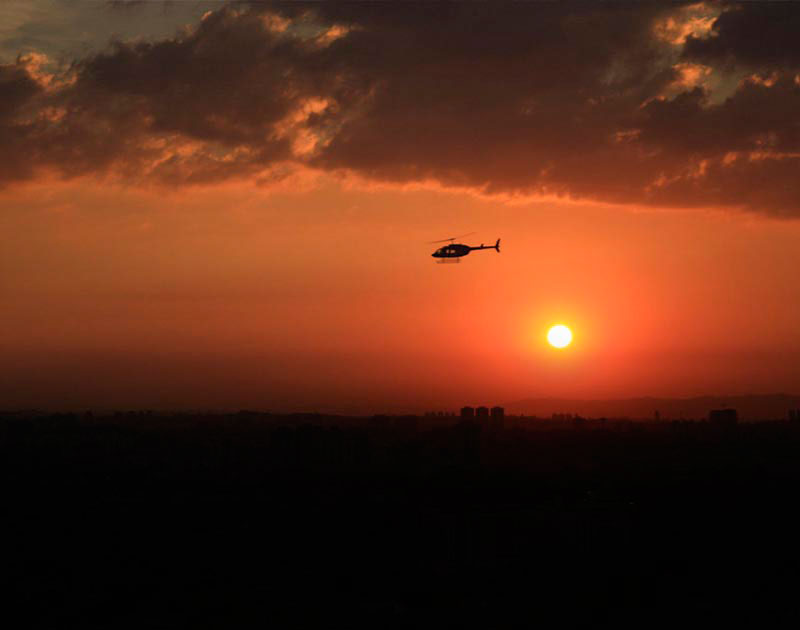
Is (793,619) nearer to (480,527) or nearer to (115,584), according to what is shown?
(480,527)

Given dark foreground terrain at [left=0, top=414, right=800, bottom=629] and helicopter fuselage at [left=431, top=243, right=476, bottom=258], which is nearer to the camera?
dark foreground terrain at [left=0, top=414, right=800, bottom=629]

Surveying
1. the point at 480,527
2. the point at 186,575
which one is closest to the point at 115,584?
the point at 186,575

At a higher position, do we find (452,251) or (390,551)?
(452,251)

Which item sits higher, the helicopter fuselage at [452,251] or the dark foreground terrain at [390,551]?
the helicopter fuselage at [452,251]

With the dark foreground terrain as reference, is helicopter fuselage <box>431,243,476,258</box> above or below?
above

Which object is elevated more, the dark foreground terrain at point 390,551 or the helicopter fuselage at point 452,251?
the helicopter fuselage at point 452,251

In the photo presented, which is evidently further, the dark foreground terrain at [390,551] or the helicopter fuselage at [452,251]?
the helicopter fuselage at [452,251]

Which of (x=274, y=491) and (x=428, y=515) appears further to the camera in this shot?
(x=274, y=491)

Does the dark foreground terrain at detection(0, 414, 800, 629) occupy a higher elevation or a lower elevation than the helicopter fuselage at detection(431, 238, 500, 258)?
lower
